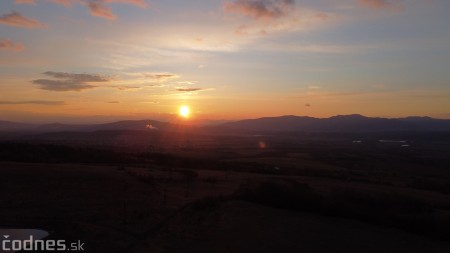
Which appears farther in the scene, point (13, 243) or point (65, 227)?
point (65, 227)

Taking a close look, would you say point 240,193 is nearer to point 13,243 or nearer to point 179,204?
point 179,204

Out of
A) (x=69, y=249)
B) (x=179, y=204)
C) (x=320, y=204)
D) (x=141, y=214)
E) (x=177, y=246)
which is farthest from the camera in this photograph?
(x=179, y=204)

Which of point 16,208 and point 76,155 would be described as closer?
point 16,208

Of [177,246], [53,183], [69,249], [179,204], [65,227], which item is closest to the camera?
[69,249]

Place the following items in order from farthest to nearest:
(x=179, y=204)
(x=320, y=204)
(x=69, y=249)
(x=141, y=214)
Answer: (x=179, y=204) → (x=320, y=204) → (x=141, y=214) → (x=69, y=249)

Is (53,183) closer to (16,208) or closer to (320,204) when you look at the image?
(16,208)

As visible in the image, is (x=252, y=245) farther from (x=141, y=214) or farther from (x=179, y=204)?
(x=179, y=204)

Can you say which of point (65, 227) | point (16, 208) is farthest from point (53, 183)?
point (65, 227)

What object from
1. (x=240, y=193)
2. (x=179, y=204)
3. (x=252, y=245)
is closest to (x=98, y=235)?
(x=252, y=245)

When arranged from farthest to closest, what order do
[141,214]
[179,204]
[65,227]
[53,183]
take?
[53,183] → [179,204] → [141,214] → [65,227]
